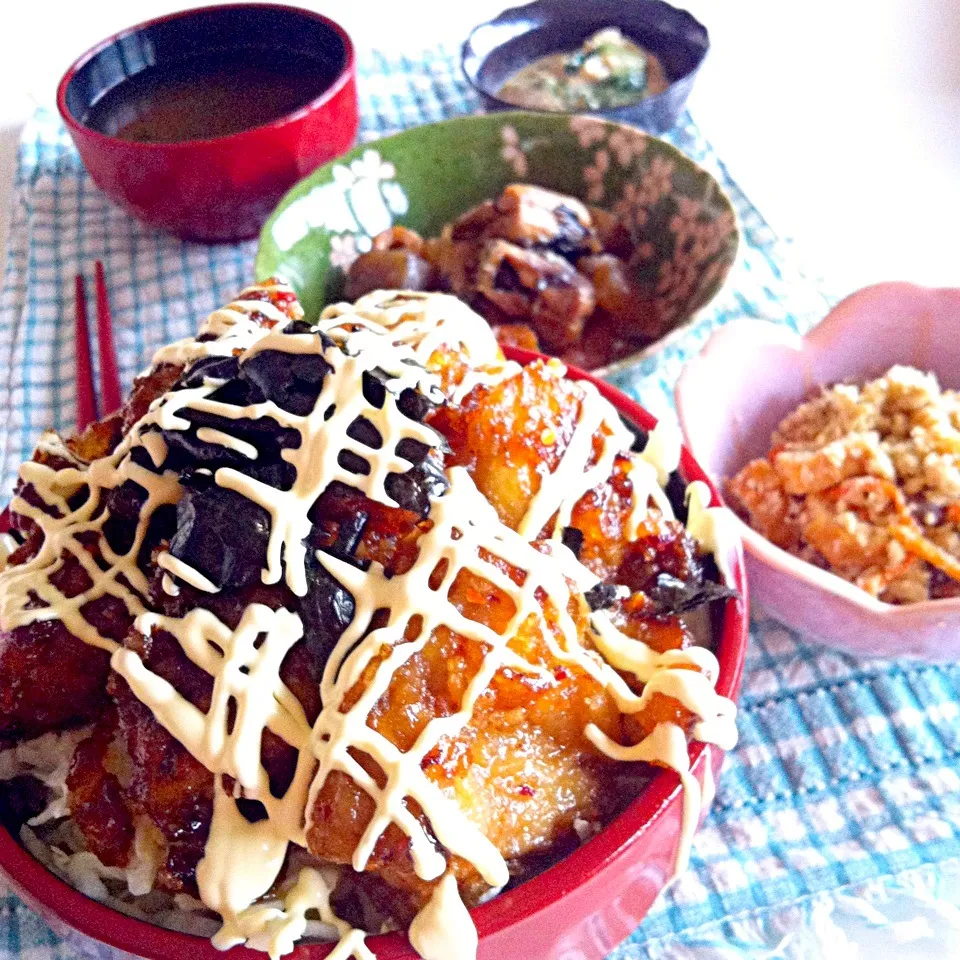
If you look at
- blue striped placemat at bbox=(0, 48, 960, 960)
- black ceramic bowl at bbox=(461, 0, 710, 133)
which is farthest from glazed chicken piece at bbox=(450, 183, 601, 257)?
black ceramic bowl at bbox=(461, 0, 710, 133)

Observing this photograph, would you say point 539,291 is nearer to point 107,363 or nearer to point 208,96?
point 107,363

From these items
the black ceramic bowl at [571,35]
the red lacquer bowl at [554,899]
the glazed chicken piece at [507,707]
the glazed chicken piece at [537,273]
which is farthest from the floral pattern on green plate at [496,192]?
the red lacquer bowl at [554,899]

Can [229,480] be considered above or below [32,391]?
above

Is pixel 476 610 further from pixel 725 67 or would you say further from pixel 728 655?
pixel 725 67

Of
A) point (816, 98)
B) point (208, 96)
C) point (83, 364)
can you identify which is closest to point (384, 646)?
point (83, 364)

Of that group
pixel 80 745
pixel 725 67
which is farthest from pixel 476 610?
pixel 725 67

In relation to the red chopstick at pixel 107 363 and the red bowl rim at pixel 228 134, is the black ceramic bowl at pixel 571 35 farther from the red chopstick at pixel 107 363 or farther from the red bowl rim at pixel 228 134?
the red chopstick at pixel 107 363

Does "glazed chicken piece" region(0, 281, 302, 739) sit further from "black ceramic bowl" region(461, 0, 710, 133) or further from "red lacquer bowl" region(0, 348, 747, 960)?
"black ceramic bowl" region(461, 0, 710, 133)
